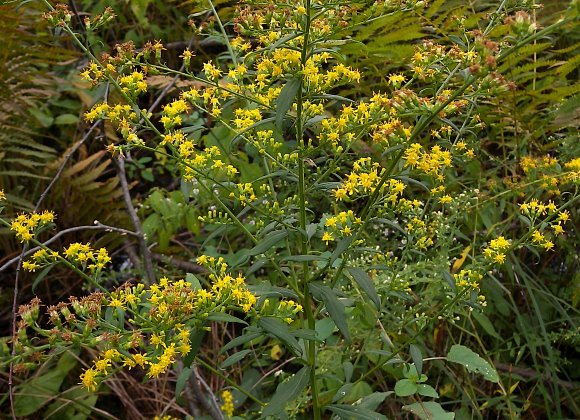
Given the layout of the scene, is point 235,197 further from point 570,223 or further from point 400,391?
point 570,223

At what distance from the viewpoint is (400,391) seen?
227cm

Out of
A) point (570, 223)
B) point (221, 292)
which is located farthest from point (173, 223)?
point (570, 223)

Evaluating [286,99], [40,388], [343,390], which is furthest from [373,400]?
[40,388]

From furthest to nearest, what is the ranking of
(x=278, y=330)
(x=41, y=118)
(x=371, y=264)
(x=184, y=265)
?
(x=41, y=118)
(x=184, y=265)
(x=371, y=264)
(x=278, y=330)

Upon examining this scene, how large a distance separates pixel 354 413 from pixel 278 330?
1.33 ft

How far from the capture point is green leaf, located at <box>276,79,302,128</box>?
164cm

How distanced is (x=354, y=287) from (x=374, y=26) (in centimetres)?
139

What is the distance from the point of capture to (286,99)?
5.52 ft

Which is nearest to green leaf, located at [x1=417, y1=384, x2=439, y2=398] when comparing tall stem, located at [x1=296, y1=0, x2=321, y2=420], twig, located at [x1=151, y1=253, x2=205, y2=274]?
tall stem, located at [x1=296, y1=0, x2=321, y2=420]

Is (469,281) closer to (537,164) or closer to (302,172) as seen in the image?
(302,172)

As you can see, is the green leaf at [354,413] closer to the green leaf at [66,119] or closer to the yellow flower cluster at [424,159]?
the yellow flower cluster at [424,159]

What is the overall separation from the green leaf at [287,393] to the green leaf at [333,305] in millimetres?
287

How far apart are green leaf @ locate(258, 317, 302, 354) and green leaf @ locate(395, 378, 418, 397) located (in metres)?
0.66

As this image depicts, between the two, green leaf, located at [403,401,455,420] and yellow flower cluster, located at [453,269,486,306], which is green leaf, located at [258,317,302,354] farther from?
green leaf, located at [403,401,455,420]
